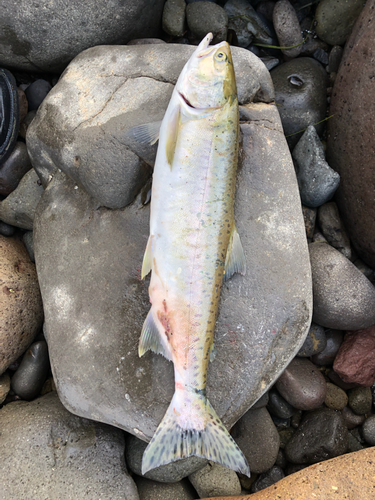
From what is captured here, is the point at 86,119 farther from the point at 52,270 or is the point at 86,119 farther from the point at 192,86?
the point at 52,270

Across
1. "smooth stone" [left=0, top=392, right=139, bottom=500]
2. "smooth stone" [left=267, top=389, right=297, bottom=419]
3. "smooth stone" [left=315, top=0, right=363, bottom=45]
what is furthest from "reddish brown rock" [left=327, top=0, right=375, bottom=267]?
"smooth stone" [left=0, top=392, right=139, bottom=500]

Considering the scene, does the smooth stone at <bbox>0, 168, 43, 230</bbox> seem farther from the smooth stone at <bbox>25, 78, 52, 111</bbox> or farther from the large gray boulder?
the smooth stone at <bbox>25, 78, 52, 111</bbox>

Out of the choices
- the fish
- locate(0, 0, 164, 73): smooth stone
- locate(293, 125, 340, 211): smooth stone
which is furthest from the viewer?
locate(293, 125, 340, 211): smooth stone

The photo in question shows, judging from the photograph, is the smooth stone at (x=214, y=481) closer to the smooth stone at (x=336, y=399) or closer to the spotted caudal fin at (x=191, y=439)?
the spotted caudal fin at (x=191, y=439)

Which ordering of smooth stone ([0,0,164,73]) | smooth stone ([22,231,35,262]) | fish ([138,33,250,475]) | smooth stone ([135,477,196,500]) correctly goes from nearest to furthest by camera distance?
fish ([138,33,250,475]) → smooth stone ([0,0,164,73]) → smooth stone ([135,477,196,500]) → smooth stone ([22,231,35,262])

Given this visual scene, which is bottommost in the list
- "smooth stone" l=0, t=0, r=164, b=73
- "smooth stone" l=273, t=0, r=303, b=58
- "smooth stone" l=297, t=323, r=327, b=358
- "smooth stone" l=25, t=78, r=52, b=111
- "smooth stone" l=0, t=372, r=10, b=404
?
"smooth stone" l=297, t=323, r=327, b=358
